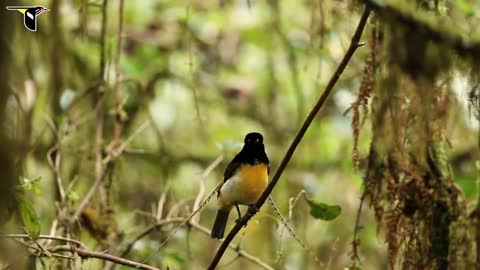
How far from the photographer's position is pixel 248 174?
3.01 m

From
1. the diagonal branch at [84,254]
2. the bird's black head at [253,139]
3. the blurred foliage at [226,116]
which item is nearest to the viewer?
the blurred foliage at [226,116]

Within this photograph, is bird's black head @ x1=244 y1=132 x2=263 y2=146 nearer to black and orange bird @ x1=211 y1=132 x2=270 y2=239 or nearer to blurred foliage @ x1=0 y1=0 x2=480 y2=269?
black and orange bird @ x1=211 y1=132 x2=270 y2=239

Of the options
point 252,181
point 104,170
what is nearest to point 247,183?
point 252,181

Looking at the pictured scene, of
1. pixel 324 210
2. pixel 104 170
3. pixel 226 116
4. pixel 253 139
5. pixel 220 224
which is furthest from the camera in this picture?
pixel 226 116

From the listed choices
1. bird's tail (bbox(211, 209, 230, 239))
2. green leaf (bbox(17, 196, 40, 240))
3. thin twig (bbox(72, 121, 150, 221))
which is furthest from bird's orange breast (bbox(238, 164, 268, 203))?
green leaf (bbox(17, 196, 40, 240))

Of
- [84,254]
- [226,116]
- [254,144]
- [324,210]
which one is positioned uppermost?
[226,116]

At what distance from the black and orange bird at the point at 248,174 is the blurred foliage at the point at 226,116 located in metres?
0.11

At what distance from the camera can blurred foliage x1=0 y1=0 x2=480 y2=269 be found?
7.16 feet

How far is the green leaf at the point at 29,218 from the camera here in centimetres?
221

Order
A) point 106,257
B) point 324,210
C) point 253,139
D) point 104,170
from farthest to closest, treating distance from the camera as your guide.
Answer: point 104,170, point 253,139, point 324,210, point 106,257

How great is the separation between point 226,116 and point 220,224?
2599 millimetres

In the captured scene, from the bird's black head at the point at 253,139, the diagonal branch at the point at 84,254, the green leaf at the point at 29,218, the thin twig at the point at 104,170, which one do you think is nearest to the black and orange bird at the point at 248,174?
the bird's black head at the point at 253,139

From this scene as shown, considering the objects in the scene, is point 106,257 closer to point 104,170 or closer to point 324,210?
point 324,210

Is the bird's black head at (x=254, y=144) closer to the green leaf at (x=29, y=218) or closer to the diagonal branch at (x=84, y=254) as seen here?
the diagonal branch at (x=84, y=254)
